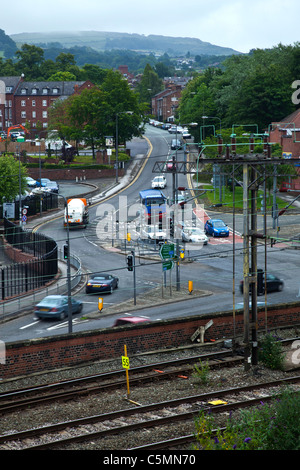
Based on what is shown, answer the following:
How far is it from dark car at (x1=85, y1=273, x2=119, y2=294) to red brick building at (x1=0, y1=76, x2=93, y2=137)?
8136cm

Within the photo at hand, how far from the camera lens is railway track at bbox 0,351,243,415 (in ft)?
58.4

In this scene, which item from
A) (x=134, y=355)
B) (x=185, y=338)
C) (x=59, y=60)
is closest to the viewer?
(x=134, y=355)

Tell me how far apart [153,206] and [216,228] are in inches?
226

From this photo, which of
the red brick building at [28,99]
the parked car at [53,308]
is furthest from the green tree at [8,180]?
the red brick building at [28,99]

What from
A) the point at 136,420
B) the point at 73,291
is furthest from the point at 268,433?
the point at 73,291

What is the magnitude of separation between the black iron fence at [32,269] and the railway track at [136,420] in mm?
15332

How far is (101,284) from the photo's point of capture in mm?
34000

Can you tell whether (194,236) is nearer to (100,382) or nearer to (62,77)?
(100,382)

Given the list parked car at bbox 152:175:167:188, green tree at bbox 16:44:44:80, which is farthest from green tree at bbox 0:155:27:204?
green tree at bbox 16:44:44:80

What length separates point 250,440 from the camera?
466 inches

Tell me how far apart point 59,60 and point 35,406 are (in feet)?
495
